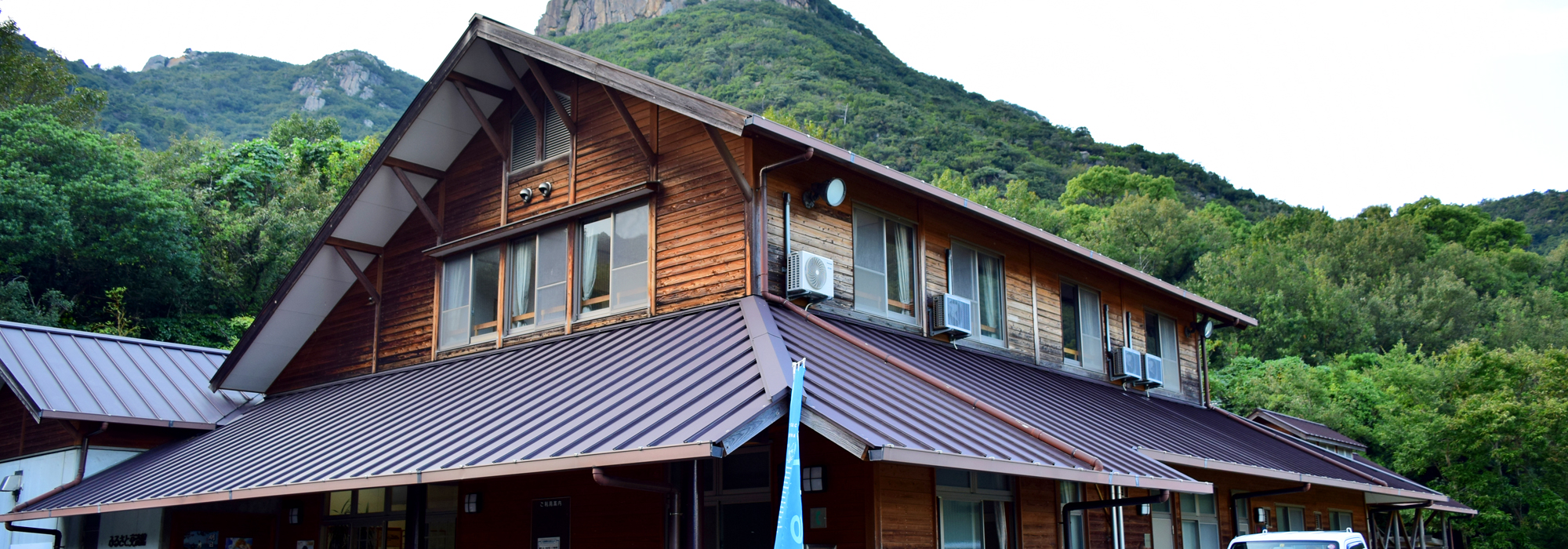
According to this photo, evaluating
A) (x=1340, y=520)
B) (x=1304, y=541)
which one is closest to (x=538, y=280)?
(x=1304, y=541)

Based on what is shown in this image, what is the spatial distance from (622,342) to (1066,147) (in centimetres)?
6825

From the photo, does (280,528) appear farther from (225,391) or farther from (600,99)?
(600,99)

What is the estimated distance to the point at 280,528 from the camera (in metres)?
14.6

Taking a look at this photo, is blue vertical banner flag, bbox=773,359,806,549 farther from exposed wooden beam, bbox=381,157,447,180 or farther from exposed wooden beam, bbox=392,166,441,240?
exposed wooden beam, bbox=381,157,447,180

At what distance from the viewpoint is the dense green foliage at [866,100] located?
206 ft

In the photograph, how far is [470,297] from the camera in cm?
1441

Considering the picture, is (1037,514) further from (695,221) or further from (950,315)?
(695,221)

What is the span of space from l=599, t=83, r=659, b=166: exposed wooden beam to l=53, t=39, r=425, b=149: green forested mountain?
57.7 metres

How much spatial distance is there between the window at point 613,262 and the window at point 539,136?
1.31 m

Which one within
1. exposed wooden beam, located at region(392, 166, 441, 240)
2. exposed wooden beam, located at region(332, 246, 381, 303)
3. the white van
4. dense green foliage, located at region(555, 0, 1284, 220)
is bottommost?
the white van

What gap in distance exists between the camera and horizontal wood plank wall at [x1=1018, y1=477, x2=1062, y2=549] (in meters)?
11.0

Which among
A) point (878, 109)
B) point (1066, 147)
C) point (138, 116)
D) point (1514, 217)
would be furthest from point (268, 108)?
point (1514, 217)

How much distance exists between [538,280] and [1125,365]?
30.8 ft

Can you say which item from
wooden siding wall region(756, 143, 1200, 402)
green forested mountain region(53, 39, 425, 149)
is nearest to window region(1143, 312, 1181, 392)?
wooden siding wall region(756, 143, 1200, 402)
